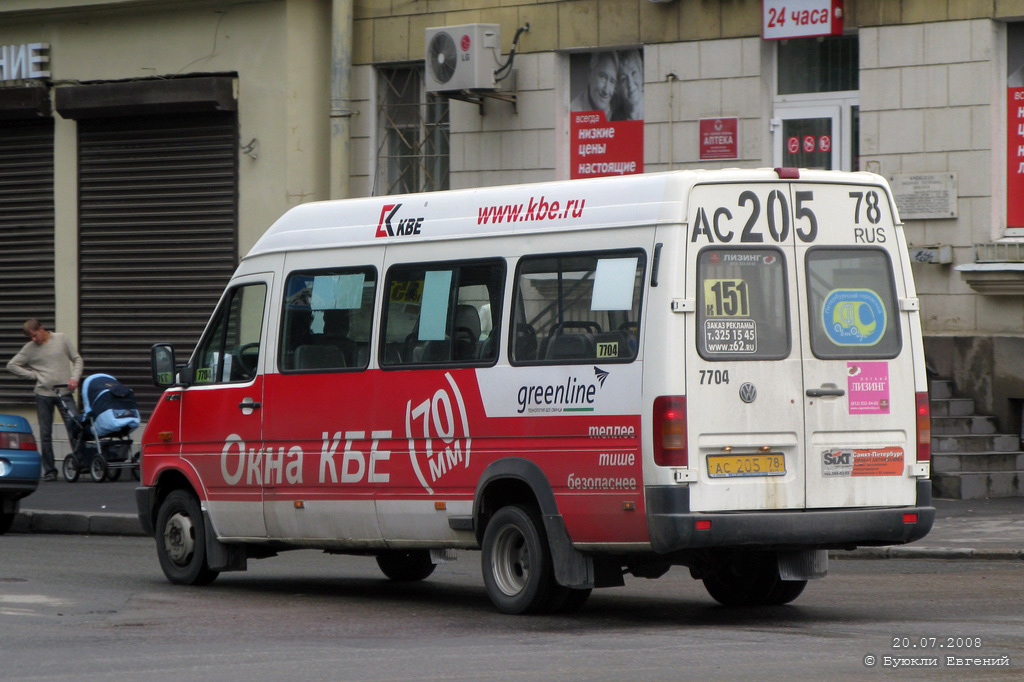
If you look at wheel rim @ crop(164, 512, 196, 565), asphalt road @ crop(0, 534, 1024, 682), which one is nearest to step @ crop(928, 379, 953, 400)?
asphalt road @ crop(0, 534, 1024, 682)

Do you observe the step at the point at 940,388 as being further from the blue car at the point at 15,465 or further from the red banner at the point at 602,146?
the blue car at the point at 15,465

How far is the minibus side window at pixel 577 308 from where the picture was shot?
953 cm

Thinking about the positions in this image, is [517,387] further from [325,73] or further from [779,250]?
[325,73]

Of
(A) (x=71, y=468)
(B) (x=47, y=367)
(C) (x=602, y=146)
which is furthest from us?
(B) (x=47, y=367)

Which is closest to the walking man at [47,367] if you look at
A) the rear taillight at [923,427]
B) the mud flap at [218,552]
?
the mud flap at [218,552]

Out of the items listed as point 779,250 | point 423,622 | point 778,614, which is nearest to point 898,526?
point 778,614

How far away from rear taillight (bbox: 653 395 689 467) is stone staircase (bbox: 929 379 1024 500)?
767cm

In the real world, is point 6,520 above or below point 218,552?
below

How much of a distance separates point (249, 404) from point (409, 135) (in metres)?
10.1

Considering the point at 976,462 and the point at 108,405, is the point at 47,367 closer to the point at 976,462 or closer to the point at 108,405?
the point at 108,405

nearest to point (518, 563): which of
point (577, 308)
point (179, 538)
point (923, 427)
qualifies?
point (577, 308)

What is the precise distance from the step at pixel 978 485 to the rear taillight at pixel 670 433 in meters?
7.67

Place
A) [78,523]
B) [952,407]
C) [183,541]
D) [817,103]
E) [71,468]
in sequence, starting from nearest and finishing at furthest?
1. [183,541]
2. [78,523]
3. [952,407]
4. [817,103]
5. [71,468]

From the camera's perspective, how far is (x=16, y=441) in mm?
16047
